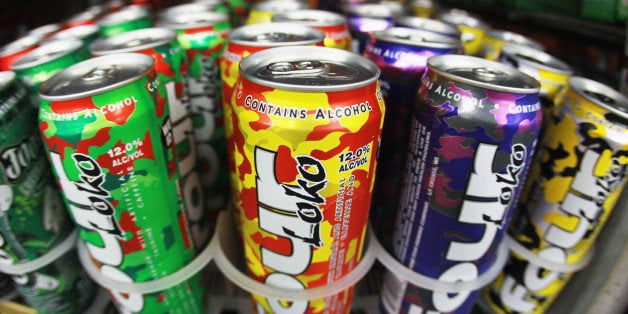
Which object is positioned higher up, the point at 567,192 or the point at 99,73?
the point at 99,73

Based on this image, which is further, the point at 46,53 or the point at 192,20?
the point at 192,20

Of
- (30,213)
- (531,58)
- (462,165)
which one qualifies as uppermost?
(531,58)

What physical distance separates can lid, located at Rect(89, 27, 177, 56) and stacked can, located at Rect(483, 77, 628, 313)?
906 millimetres

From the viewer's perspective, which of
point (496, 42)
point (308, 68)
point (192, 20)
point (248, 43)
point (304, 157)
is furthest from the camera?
point (192, 20)

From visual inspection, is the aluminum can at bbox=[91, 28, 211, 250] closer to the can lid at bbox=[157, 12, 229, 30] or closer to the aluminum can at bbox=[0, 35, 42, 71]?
the can lid at bbox=[157, 12, 229, 30]

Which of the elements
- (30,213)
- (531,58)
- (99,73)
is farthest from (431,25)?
(30,213)

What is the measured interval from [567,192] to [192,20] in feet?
3.95

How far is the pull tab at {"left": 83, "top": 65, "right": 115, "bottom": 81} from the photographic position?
741 mm

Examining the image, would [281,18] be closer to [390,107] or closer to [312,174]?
[390,107]

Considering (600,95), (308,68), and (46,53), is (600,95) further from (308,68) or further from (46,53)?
(46,53)

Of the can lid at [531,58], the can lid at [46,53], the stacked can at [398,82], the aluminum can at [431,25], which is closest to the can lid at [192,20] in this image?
the can lid at [46,53]

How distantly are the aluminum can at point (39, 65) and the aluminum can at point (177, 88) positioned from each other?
0.05 metres

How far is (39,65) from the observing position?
81 centimetres

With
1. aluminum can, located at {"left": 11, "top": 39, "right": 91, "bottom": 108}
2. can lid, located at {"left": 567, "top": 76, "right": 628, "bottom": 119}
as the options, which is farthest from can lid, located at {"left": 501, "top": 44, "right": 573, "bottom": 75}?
aluminum can, located at {"left": 11, "top": 39, "right": 91, "bottom": 108}
